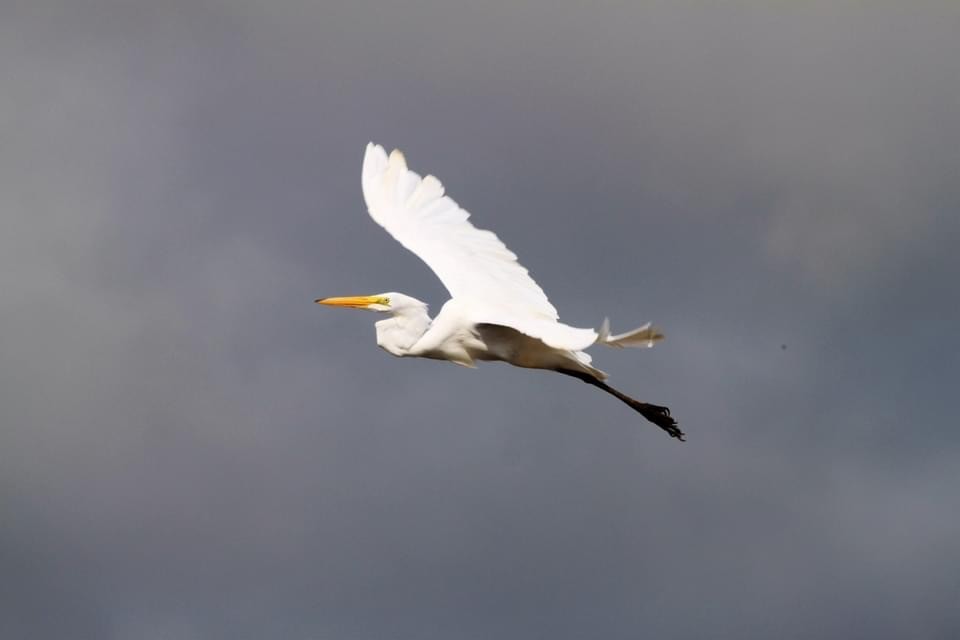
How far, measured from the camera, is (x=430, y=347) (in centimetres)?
1903

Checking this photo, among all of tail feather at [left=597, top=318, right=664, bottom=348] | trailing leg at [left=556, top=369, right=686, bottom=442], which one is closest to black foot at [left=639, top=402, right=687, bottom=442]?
trailing leg at [left=556, top=369, right=686, bottom=442]

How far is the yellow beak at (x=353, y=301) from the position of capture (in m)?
20.3

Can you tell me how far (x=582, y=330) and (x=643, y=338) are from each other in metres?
1.09

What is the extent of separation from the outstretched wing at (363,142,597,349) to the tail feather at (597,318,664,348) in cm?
392

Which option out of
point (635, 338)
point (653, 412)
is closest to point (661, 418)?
point (653, 412)

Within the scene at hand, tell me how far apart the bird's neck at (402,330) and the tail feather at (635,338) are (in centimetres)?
460

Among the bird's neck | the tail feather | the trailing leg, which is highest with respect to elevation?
the trailing leg

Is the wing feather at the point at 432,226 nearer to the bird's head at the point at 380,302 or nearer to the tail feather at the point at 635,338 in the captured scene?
the bird's head at the point at 380,302

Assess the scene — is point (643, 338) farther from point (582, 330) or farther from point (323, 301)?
→ point (323, 301)

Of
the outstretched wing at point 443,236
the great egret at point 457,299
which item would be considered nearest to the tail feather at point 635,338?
the great egret at point 457,299

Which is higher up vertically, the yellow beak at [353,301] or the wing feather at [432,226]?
the wing feather at [432,226]

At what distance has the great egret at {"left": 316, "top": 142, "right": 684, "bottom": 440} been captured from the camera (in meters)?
18.9

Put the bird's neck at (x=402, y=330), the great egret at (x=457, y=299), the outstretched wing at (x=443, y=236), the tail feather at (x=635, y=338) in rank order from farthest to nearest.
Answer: the outstretched wing at (x=443, y=236) < the bird's neck at (x=402, y=330) < the great egret at (x=457, y=299) < the tail feather at (x=635, y=338)

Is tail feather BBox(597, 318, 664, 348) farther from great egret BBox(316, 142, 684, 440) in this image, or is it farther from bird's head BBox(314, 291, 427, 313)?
bird's head BBox(314, 291, 427, 313)
